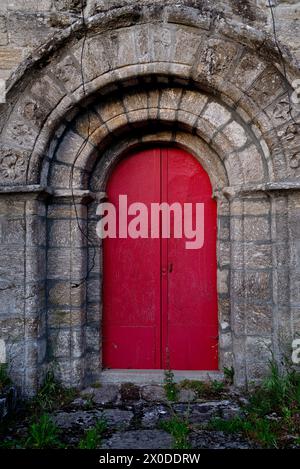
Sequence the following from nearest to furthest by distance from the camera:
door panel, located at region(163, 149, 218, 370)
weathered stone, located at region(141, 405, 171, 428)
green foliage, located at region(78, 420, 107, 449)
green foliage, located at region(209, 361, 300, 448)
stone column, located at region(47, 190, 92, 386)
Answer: green foliage, located at region(78, 420, 107, 449), green foliage, located at region(209, 361, 300, 448), weathered stone, located at region(141, 405, 171, 428), stone column, located at region(47, 190, 92, 386), door panel, located at region(163, 149, 218, 370)

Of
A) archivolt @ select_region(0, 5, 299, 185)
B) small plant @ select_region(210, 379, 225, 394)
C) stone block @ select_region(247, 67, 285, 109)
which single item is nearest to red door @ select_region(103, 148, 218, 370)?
small plant @ select_region(210, 379, 225, 394)

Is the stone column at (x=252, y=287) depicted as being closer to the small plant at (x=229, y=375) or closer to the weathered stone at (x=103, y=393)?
the small plant at (x=229, y=375)

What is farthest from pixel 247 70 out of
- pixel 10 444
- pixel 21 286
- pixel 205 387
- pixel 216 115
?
pixel 10 444

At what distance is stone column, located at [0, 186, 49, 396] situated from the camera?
3189 millimetres

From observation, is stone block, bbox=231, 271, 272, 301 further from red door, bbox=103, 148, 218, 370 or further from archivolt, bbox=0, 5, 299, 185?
archivolt, bbox=0, 5, 299, 185

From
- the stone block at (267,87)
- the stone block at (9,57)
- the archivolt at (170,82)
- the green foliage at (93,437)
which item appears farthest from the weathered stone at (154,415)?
the stone block at (9,57)

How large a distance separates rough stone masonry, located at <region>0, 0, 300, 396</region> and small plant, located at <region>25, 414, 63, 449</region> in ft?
2.06

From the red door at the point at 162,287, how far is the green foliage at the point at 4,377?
2.94 feet

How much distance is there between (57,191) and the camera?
132 inches

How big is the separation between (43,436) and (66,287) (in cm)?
123

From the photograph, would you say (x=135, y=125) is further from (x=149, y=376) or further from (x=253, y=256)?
(x=149, y=376)

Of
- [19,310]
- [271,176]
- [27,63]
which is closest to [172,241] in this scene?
[271,176]

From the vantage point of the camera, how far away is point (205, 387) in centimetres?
332

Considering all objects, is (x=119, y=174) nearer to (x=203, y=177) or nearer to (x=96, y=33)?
(x=203, y=177)
